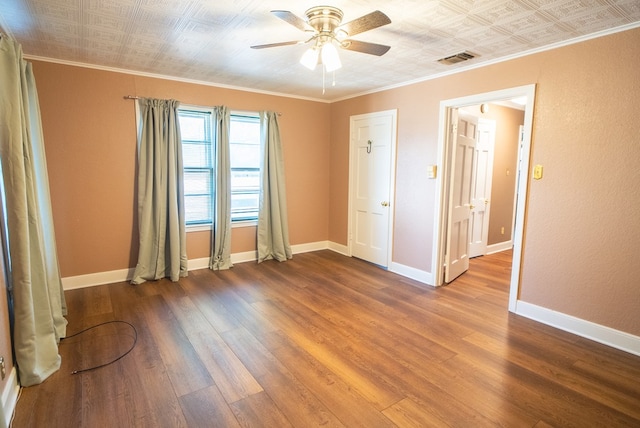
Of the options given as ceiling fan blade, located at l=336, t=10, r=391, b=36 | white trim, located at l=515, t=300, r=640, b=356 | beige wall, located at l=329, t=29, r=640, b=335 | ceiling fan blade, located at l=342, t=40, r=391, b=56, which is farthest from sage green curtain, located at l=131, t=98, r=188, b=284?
A: white trim, located at l=515, t=300, r=640, b=356

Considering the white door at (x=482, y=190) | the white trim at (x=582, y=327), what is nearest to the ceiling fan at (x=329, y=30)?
the white trim at (x=582, y=327)

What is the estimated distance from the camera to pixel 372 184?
4.77m

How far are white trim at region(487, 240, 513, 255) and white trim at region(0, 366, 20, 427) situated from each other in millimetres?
5741

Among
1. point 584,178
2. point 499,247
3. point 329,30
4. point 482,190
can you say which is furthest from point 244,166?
point 499,247

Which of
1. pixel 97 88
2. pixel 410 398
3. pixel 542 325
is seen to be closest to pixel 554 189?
pixel 542 325

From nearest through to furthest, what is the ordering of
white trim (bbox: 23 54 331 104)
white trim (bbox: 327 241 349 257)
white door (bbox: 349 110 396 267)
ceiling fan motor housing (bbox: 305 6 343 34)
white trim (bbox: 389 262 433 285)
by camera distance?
1. ceiling fan motor housing (bbox: 305 6 343 34)
2. white trim (bbox: 23 54 331 104)
3. white trim (bbox: 389 262 433 285)
4. white door (bbox: 349 110 396 267)
5. white trim (bbox: 327 241 349 257)

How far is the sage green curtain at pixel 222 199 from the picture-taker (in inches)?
170

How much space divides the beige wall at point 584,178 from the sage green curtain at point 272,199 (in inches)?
99.5

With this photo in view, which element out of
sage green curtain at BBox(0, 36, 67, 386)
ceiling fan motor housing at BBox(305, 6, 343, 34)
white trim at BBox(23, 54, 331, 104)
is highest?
white trim at BBox(23, 54, 331, 104)

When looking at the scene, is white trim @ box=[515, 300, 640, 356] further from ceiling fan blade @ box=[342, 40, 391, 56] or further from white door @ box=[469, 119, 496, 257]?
ceiling fan blade @ box=[342, 40, 391, 56]

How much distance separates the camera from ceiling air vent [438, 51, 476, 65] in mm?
3047

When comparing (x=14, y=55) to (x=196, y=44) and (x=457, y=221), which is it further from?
(x=457, y=221)

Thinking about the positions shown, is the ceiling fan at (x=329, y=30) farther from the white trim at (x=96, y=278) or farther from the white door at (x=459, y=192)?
the white trim at (x=96, y=278)

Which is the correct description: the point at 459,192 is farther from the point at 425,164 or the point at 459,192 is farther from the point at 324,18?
the point at 324,18
